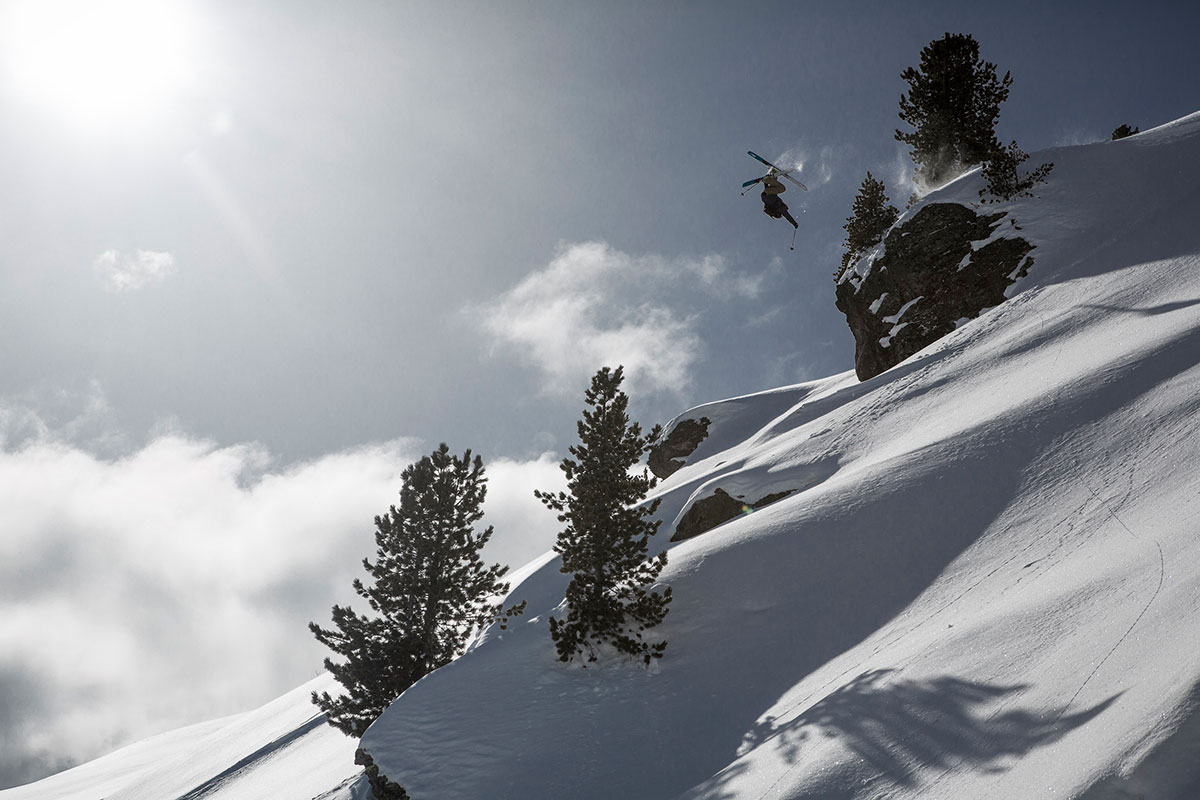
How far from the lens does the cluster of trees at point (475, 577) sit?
13375 mm

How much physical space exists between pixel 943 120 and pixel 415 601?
114 feet

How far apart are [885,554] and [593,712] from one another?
626cm

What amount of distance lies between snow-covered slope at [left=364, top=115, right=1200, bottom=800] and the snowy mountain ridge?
0.04 m

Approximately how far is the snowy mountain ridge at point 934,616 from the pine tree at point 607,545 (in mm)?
596

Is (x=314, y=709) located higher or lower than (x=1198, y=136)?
lower

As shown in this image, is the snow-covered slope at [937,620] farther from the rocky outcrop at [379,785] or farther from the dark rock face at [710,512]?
the dark rock face at [710,512]

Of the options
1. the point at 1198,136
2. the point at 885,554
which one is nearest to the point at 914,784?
the point at 885,554

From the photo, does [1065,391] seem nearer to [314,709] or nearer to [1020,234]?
[1020,234]

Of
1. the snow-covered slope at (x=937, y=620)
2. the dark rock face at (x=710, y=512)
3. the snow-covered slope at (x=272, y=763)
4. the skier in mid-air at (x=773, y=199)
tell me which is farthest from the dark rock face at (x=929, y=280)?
the snow-covered slope at (x=272, y=763)

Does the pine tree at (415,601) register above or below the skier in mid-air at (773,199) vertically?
below

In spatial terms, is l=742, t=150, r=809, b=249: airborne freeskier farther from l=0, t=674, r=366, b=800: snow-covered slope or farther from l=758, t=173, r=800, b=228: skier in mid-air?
l=0, t=674, r=366, b=800: snow-covered slope

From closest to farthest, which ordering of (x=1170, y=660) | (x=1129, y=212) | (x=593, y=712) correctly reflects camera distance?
(x=1170, y=660) → (x=593, y=712) → (x=1129, y=212)

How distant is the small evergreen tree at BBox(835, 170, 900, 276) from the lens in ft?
108

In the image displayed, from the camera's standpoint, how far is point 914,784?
5.61 metres
